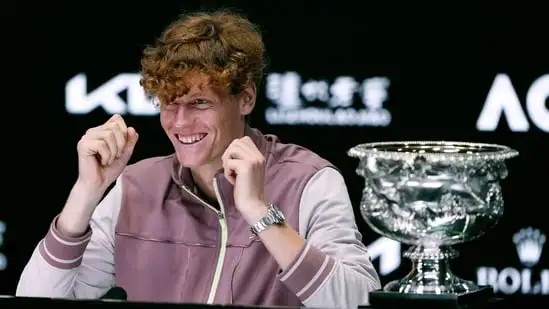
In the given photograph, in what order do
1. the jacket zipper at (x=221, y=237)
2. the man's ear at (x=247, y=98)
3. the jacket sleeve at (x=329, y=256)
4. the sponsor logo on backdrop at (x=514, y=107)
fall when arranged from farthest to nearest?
the sponsor logo on backdrop at (x=514, y=107), the man's ear at (x=247, y=98), the jacket zipper at (x=221, y=237), the jacket sleeve at (x=329, y=256)

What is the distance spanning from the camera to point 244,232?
2.99m

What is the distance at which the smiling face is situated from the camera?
9.80 feet

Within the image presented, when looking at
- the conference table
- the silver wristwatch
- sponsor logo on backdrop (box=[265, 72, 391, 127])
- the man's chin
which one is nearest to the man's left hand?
the silver wristwatch

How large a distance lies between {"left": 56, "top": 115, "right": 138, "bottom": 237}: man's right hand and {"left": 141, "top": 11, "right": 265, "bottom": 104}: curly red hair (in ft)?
0.42

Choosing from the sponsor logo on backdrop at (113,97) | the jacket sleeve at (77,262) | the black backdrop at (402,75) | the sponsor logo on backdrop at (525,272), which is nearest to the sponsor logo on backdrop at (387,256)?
the black backdrop at (402,75)

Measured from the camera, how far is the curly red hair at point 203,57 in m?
2.97

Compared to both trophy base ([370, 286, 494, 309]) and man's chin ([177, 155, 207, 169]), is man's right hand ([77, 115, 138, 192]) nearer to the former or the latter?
man's chin ([177, 155, 207, 169])

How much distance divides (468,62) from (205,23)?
1.38 m

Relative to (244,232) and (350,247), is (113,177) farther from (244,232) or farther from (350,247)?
(350,247)

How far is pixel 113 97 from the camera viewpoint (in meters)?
4.43

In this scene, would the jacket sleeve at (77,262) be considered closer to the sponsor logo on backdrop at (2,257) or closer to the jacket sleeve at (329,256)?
the jacket sleeve at (329,256)

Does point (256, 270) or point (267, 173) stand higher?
point (267, 173)

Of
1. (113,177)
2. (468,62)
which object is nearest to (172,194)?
(113,177)

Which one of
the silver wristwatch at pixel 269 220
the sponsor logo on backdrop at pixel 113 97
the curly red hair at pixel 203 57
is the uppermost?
the curly red hair at pixel 203 57
